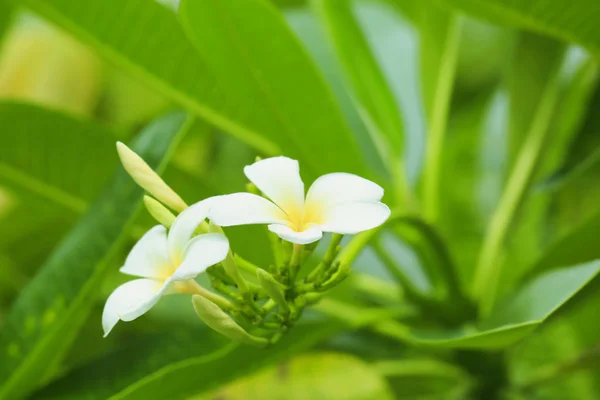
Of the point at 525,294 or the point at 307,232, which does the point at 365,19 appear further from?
the point at 307,232

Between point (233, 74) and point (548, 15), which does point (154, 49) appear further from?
point (548, 15)

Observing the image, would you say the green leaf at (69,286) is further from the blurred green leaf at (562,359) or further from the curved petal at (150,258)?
the blurred green leaf at (562,359)

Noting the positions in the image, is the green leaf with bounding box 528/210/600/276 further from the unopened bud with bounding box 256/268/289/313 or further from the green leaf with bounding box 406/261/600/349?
the unopened bud with bounding box 256/268/289/313

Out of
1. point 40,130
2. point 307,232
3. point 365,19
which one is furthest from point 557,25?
point 365,19

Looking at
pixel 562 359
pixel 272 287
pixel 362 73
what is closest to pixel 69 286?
pixel 272 287

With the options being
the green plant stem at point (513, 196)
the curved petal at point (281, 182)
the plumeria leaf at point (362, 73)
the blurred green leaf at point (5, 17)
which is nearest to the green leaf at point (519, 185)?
the green plant stem at point (513, 196)

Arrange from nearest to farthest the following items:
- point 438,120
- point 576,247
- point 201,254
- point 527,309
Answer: point 201,254, point 527,309, point 576,247, point 438,120
